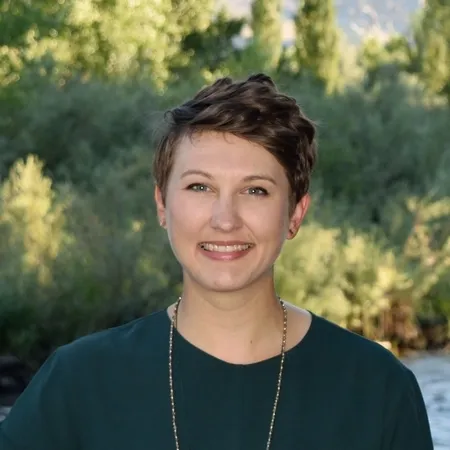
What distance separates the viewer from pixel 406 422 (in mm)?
1938

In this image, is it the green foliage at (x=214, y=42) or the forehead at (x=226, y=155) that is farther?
the green foliage at (x=214, y=42)

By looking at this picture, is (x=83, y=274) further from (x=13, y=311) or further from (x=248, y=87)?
(x=248, y=87)

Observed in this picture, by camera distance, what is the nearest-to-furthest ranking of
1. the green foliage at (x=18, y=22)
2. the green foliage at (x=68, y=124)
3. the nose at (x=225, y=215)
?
the nose at (x=225, y=215)
the green foliage at (x=18, y=22)
the green foliage at (x=68, y=124)

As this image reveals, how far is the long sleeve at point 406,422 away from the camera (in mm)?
1931

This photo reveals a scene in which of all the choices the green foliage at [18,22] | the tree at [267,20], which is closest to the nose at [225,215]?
the green foliage at [18,22]

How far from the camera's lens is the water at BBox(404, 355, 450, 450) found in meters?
7.73

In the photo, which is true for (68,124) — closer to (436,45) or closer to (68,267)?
(68,267)

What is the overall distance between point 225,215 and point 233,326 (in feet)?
0.75

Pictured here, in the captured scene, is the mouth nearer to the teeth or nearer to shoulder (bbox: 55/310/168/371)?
the teeth

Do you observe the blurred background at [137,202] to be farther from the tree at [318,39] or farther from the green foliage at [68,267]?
the tree at [318,39]

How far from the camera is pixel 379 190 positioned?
1338cm

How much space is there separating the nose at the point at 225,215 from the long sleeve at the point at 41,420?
38 cm

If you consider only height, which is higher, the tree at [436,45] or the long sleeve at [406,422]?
the tree at [436,45]

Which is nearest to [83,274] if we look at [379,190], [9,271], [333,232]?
[9,271]
